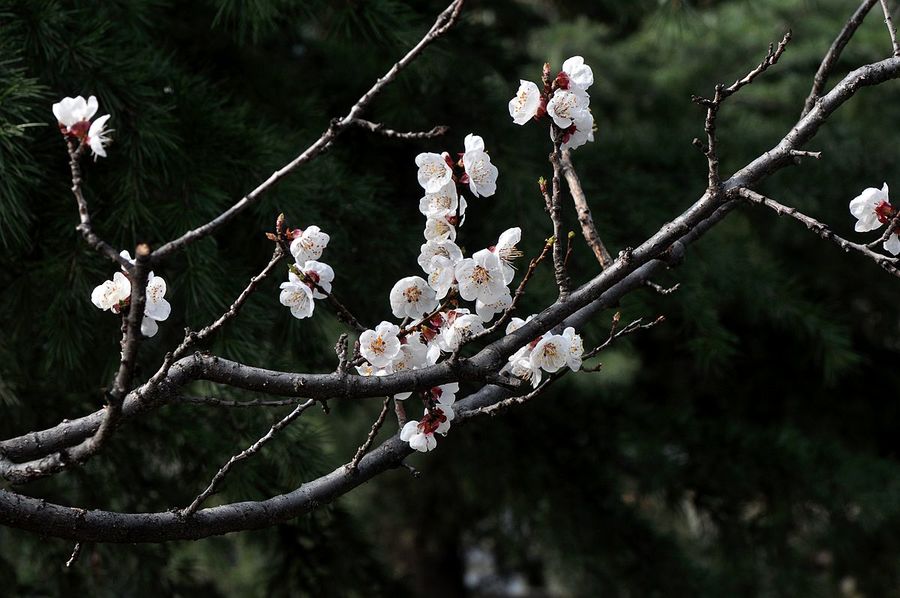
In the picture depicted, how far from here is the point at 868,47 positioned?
333 cm

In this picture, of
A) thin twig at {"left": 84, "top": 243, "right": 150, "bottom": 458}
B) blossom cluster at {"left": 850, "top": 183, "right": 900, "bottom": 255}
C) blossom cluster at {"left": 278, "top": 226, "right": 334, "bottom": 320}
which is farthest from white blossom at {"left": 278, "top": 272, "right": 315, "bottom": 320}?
blossom cluster at {"left": 850, "top": 183, "right": 900, "bottom": 255}

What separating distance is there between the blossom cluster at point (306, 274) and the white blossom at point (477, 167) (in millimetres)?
168

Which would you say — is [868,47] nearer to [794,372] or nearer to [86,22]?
[794,372]

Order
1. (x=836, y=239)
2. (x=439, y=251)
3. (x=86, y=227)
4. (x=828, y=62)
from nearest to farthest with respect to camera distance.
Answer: (x=86, y=227) → (x=836, y=239) → (x=439, y=251) → (x=828, y=62)

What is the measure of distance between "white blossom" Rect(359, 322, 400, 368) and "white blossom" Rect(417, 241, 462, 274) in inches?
3.0

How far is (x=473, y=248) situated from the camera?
2180mm

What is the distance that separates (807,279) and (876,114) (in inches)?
29.2

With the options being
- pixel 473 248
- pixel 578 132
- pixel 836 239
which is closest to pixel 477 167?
pixel 578 132

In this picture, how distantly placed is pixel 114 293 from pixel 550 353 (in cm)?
47

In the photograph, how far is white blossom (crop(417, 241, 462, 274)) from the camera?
3.46 feet

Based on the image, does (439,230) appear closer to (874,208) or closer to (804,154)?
(804,154)

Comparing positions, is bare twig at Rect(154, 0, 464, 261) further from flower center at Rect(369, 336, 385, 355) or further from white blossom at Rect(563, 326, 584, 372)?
white blossom at Rect(563, 326, 584, 372)

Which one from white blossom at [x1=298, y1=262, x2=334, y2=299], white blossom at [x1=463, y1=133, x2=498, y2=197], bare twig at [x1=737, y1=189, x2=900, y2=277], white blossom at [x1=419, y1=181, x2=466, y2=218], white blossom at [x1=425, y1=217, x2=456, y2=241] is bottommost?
bare twig at [x1=737, y1=189, x2=900, y2=277]

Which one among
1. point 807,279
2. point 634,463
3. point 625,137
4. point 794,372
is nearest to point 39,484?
point 634,463
